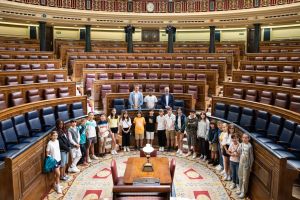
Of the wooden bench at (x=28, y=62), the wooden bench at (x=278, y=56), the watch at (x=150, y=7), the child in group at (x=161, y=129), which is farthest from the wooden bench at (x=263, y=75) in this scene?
the watch at (x=150, y=7)

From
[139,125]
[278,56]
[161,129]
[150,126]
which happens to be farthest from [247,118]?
[278,56]

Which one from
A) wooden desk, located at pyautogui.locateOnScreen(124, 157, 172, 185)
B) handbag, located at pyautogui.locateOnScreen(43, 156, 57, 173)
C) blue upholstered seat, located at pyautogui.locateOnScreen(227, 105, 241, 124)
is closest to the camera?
wooden desk, located at pyautogui.locateOnScreen(124, 157, 172, 185)

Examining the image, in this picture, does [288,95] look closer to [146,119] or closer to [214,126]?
[214,126]

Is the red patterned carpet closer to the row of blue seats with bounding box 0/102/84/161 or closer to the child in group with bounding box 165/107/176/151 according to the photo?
the child in group with bounding box 165/107/176/151

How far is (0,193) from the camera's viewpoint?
12.2ft

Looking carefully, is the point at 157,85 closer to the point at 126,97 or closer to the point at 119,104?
the point at 126,97

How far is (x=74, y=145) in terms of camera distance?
5.79 m

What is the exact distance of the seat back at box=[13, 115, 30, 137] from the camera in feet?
17.8

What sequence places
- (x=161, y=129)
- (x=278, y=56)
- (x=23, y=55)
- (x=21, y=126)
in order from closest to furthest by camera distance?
(x=21, y=126)
(x=161, y=129)
(x=278, y=56)
(x=23, y=55)

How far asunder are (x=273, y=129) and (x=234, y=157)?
3.39ft

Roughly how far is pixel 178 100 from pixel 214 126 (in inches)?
80.8

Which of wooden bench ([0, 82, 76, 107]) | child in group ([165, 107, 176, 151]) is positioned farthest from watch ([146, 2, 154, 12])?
child in group ([165, 107, 176, 151])

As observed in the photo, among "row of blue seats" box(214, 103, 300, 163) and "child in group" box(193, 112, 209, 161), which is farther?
"child in group" box(193, 112, 209, 161)

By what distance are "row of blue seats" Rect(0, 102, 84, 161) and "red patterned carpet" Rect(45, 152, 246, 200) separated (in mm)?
969
